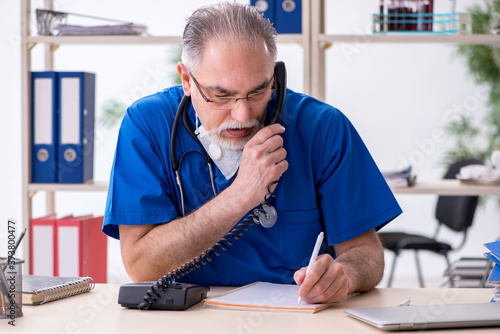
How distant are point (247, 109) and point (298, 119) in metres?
0.26

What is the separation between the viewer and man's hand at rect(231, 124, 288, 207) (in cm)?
141

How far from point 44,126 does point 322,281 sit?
63.4 inches

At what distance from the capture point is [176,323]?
3.56 feet

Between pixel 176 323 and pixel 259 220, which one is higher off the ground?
pixel 259 220

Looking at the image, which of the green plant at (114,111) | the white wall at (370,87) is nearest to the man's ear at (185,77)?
the green plant at (114,111)

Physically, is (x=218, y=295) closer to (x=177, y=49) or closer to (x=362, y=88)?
(x=177, y=49)

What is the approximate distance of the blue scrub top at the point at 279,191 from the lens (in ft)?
4.91

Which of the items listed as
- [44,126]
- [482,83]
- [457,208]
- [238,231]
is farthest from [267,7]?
[482,83]

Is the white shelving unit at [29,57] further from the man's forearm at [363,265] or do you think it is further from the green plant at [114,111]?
the green plant at [114,111]

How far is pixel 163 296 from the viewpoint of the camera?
3.85 ft

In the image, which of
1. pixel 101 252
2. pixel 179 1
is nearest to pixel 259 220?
pixel 101 252

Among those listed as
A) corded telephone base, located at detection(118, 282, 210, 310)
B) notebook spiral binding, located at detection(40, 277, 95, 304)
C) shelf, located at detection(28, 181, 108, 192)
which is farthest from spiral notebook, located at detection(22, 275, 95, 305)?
shelf, located at detection(28, 181, 108, 192)

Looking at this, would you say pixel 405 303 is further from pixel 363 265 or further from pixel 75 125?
pixel 75 125

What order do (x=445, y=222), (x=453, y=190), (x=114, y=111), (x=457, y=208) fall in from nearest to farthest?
(x=453, y=190) → (x=457, y=208) → (x=445, y=222) → (x=114, y=111)
